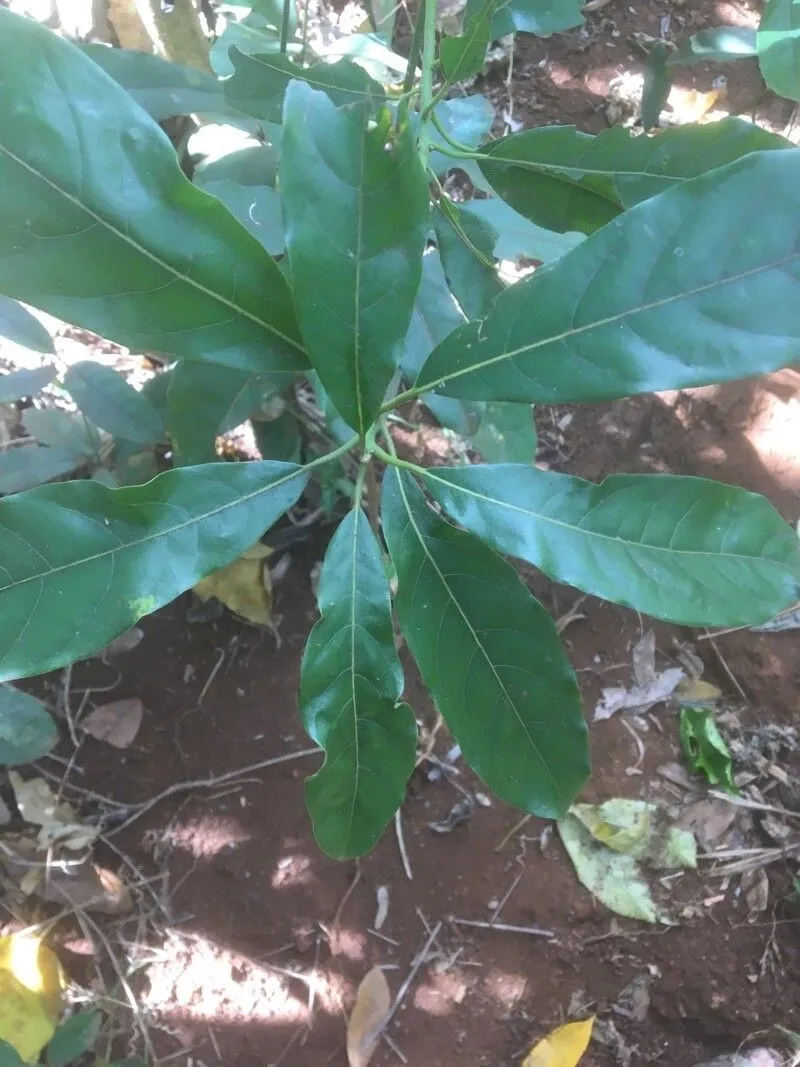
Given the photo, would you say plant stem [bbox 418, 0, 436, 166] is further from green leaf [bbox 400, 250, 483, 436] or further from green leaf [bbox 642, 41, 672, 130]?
green leaf [bbox 642, 41, 672, 130]

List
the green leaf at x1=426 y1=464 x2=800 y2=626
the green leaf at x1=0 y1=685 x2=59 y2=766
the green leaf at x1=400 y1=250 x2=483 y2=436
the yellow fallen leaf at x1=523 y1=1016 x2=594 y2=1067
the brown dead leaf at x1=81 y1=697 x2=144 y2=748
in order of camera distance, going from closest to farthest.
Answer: the green leaf at x1=426 y1=464 x2=800 y2=626 < the green leaf at x1=400 y1=250 x2=483 y2=436 < the green leaf at x1=0 y1=685 x2=59 y2=766 < the yellow fallen leaf at x1=523 y1=1016 x2=594 y2=1067 < the brown dead leaf at x1=81 y1=697 x2=144 y2=748

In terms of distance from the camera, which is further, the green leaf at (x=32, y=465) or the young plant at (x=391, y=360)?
the green leaf at (x=32, y=465)

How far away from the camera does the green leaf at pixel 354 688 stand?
0.63 meters

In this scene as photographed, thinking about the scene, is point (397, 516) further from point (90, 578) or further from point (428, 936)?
point (428, 936)

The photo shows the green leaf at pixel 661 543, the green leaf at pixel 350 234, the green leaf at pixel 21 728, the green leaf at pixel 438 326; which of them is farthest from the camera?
the green leaf at pixel 21 728

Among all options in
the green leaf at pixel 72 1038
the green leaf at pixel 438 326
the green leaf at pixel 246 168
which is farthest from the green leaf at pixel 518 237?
the green leaf at pixel 72 1038

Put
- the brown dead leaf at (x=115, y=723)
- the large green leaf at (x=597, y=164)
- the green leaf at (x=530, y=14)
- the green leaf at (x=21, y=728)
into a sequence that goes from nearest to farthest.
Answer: the large green leaf at (x=597, y=164) < the green leaf at (x=530, y=14) < the green leaf at (x=21, y=728) < the brown dead leaf at (x=115, y=723)

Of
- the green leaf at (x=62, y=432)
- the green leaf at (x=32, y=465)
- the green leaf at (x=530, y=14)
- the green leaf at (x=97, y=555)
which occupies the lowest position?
the green leaf at (x=32, y=465)

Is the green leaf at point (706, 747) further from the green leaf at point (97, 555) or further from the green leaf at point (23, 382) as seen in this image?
the green leaf at point (23, 382)

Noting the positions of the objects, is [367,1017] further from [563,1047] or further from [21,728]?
[21,728]

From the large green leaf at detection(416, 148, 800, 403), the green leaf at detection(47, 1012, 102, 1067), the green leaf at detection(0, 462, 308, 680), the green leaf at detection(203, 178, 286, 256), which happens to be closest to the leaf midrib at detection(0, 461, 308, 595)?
the green leaf at detection(0, 462, 308, 680)

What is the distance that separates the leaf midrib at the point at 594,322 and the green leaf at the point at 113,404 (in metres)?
0.67

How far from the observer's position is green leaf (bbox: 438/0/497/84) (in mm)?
681

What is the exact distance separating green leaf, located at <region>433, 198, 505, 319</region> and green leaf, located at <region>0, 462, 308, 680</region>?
417 millimetres
